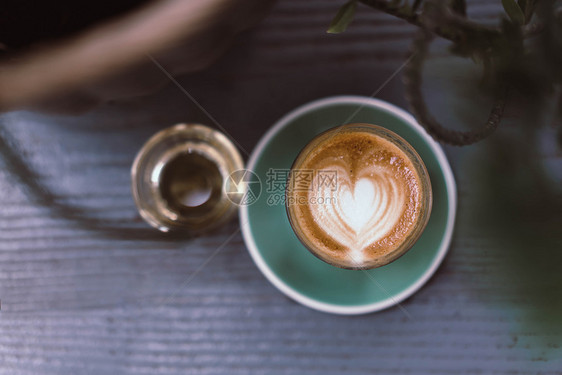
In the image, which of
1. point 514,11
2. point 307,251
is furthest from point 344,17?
point 307,251

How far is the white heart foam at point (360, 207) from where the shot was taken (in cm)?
50

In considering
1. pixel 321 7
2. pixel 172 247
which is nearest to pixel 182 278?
pixel 172 247

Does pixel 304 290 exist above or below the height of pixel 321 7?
below

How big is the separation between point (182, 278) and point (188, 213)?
0.09 metres

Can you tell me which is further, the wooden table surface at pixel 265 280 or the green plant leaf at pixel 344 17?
the wooden table surface at pixel 265 280

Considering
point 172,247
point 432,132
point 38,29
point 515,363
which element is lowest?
point 515,363

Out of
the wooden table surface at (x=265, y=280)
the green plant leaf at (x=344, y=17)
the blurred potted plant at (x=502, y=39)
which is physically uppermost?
the green plant leaf at (x=344, y=17)

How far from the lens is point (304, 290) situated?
51 cm

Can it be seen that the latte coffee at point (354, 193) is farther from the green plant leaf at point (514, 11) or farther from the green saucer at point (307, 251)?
the green plant leaf at point (514, 11)

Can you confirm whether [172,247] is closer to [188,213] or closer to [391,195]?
[188,213]
